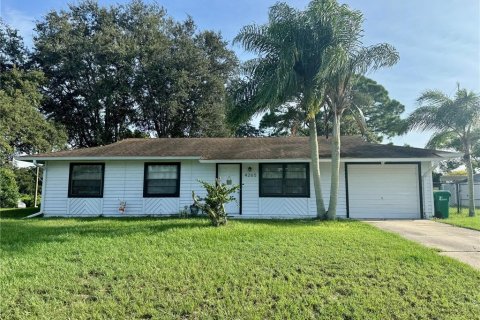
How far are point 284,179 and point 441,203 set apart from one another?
6.25 m

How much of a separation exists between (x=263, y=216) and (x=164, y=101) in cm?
1522

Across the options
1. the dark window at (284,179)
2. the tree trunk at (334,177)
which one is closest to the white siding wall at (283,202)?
the dark window at (284,179)

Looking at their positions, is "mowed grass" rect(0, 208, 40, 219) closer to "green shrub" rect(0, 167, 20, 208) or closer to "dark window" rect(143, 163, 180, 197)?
"green shrub" rect(0, 167, 20, 208)

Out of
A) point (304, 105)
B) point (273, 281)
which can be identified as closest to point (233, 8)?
point (304, 105)

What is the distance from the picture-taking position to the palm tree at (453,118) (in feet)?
49.3

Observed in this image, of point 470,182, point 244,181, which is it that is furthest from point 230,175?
point 470,182

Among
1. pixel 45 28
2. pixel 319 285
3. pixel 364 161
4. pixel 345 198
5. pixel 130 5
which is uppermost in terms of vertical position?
pixel 130 5

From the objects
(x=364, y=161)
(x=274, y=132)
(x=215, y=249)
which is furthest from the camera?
(x=274, y=132)

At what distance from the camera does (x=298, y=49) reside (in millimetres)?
10492

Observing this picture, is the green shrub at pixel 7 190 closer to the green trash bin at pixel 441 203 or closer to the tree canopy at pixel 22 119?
the tree canopy at pixel 22 119

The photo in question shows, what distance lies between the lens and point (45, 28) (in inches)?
976

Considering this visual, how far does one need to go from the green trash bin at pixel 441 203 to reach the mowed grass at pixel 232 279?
273 inches

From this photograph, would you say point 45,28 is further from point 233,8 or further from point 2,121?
point 233,8

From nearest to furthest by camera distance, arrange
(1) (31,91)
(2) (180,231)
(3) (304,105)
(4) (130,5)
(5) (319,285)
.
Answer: (5) (319,285) < (2) (180,231) < (3) (304,105) < (1) (31,91) < (4) (130,5)
